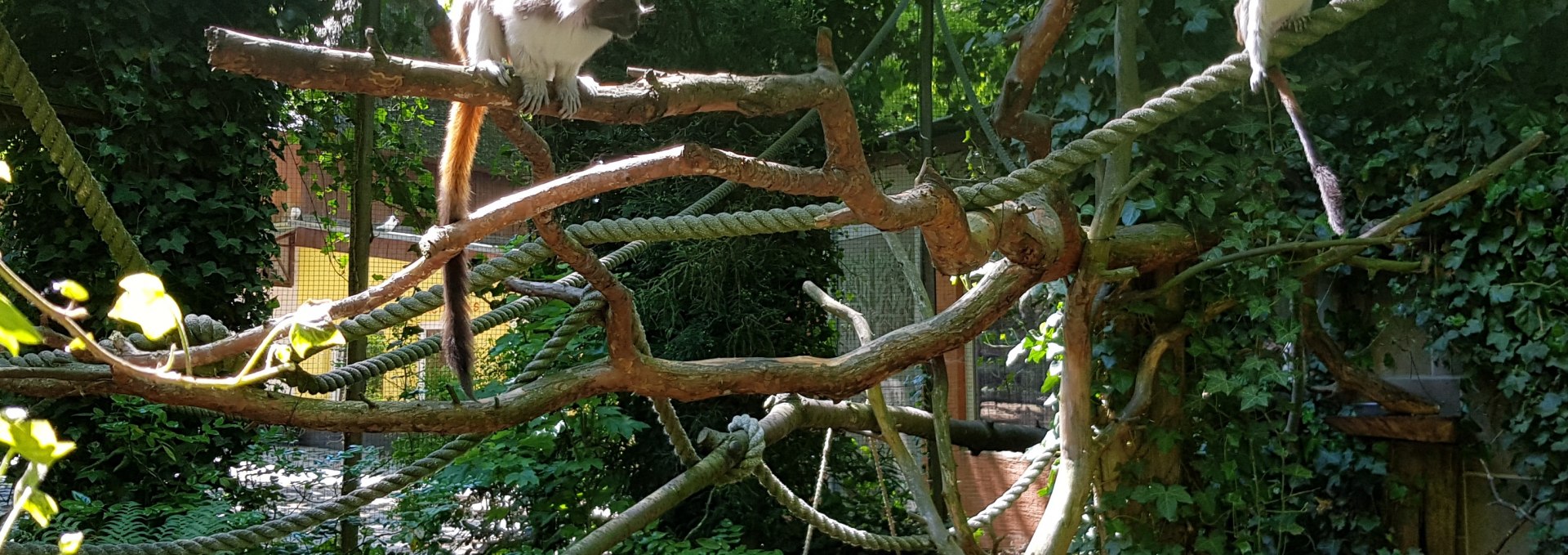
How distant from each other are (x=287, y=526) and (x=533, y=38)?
1258mm

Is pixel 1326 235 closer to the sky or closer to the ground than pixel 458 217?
closer to the sky

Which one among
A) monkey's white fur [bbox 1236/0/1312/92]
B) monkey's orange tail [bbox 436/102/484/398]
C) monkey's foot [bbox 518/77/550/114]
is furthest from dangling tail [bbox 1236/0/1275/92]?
monkey's orange tail [bbox 436/102/484/398]

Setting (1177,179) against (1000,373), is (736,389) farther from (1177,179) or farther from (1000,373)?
(1000,373)

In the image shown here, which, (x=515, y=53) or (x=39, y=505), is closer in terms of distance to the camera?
(x=39, y=505)

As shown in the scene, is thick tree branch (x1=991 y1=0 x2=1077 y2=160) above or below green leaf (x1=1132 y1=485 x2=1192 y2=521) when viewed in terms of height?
above

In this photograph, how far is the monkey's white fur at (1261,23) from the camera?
254 cm

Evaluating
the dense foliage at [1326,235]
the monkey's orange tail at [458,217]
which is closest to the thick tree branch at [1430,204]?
the dense foliage at [1326,235]

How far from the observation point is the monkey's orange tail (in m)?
2.06

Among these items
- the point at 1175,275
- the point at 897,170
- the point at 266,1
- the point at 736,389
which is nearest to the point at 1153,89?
the point at 1175,275

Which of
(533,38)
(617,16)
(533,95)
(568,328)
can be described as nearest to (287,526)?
(568,328)

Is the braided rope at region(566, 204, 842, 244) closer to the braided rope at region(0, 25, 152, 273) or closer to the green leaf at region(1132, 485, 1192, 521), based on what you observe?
the braided rope at region(0, 25, 152, 273)

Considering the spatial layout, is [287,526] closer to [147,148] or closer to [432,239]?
[432,239]

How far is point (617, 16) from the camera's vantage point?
8.63 feet

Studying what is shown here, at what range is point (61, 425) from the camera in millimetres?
3531
